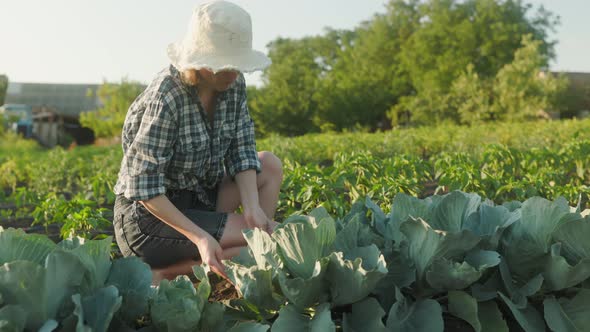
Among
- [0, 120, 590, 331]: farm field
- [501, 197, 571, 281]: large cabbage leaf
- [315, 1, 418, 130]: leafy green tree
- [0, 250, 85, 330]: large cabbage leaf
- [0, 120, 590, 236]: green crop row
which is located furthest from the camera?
[315, 1, 418, 130]: leafy green tree

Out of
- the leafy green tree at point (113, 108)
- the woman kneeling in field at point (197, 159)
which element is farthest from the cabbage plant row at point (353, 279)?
the leafy green tree at point (113, 108)

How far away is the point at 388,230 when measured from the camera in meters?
1.93

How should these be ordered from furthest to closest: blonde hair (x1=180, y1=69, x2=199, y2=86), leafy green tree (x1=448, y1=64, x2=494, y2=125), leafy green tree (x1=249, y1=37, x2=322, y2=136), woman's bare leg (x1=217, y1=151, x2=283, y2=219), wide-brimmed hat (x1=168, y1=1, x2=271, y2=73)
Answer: leafy green tree (x1=448, y1=64, x2=494, y2=125), leafy green tree (x1=249, y1=37, x2=322, y2=136), woman's bare leg (x1=217, y1=151, x2=283, y2=219), blonde hair (x1=180, y1=69, x2=199, y2=86), wide-brimmed hat (x1=168, y1=1, x2=271, y2=73)

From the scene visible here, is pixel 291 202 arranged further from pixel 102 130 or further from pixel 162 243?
pixel 102 130

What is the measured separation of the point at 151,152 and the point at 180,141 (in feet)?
0.61

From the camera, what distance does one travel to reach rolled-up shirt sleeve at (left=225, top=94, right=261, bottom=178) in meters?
2.73

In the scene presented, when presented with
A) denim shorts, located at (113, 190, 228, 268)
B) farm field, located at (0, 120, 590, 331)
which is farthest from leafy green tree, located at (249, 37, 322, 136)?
farm field, located at (0, 120, 590, 331)

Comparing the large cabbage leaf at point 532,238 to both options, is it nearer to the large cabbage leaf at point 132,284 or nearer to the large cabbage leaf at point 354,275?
the large cabbage leaf at point 354,275

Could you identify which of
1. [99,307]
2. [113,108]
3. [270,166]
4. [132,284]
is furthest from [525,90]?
[99,307]

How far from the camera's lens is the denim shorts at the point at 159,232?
2.58 metres

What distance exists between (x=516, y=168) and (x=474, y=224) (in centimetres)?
346

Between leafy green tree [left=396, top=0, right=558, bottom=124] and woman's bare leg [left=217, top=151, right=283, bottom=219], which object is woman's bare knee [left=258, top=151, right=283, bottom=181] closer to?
woman's bare leg [left=217, top=151, right=283, bottom=219]

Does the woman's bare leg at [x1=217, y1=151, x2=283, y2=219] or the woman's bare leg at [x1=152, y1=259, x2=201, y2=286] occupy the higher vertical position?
the woman's bare leg at [x1=217, y1=151, x2=283, y2=219]

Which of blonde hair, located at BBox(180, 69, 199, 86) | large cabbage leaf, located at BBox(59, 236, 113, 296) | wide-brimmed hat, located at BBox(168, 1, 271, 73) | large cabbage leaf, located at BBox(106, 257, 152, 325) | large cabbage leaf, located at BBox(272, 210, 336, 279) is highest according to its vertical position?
wide-brimmed hat, located at BBox(168, 1, 271, 73)
